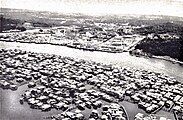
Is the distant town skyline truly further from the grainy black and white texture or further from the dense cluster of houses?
the dense cluster of houses

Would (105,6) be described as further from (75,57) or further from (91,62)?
(91,62)

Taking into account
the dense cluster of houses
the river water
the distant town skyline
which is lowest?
the dense cluster of houses

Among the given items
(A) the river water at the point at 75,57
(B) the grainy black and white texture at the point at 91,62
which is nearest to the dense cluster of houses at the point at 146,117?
(B) the grainy black and white texture at the point at 91,62

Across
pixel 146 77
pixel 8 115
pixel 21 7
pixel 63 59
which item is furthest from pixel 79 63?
pixel 21 7


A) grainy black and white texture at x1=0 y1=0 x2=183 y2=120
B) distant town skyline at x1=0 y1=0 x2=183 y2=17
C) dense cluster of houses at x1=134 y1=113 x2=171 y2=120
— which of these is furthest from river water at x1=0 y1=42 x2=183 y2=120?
distant town skyline at x1=0 y1=0 x2=183 y2=17

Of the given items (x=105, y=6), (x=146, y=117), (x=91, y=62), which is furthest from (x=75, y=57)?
(x=146, y=117)

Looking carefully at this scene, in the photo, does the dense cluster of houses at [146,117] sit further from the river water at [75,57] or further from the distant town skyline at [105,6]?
the distant town skyline at [105,6]

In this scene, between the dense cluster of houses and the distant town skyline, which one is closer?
the dense cluster of houses
